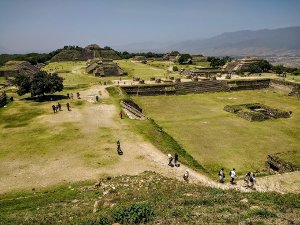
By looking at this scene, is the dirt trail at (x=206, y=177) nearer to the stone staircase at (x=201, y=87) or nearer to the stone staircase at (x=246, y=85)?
the stone staircase at (x=201, y=87)

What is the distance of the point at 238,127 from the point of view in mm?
32562

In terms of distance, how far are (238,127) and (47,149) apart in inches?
703

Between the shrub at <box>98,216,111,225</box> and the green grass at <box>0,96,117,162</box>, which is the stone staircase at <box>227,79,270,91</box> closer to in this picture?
the green grass at <box>0,96,117,162</box>

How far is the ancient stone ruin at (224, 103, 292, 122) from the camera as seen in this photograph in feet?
115

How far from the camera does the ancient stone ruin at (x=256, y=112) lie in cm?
3506

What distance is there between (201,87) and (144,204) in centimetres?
4053

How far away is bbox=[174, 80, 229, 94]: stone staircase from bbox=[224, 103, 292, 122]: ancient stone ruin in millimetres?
11798

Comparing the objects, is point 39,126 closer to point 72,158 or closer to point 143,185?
point 72,158

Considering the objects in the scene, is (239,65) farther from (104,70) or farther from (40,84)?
(40,84)

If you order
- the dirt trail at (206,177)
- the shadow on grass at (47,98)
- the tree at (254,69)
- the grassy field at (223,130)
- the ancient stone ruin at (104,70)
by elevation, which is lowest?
the grassy field at (223,130)

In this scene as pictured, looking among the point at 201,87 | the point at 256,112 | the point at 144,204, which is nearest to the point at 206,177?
the point at 144,204

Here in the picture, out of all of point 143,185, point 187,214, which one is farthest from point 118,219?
point 143,185

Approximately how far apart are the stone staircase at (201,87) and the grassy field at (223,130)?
3.71 m

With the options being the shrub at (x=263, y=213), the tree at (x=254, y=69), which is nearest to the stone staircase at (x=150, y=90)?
the tree at (x=254, y=69)
